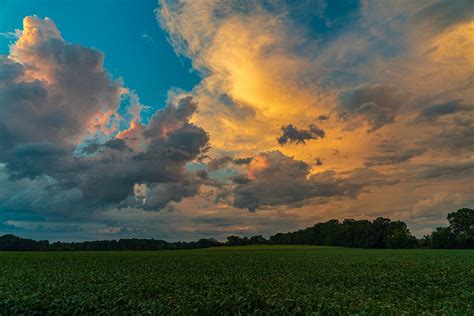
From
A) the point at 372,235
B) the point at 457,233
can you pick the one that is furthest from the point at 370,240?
the point at 457,233

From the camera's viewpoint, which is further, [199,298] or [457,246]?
[457,246]

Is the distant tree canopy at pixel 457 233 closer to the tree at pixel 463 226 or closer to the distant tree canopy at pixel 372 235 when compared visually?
the tree at pixel 463 226

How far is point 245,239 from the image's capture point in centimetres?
19088

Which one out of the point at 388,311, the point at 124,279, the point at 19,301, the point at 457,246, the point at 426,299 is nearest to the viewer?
the point at 388,311

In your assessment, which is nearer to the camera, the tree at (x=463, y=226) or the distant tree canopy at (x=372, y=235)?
the tree at (x=463, y=226)

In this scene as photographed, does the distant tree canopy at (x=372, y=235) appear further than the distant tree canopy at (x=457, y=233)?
Yes

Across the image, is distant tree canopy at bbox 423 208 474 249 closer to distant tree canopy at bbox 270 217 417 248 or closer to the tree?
the tree

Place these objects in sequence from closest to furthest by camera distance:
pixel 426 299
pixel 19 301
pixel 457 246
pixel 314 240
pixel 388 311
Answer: pixel 388 311 < pixel 19 301 < pixel 426 299 < pixel 457 246 < pixel 314 240

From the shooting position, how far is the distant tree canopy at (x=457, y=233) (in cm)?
13462

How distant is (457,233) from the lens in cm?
13862

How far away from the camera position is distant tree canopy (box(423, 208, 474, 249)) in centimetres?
13462

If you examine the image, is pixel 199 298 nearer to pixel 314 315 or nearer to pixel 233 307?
pixel 233 307

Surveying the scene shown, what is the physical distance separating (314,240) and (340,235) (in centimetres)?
2126

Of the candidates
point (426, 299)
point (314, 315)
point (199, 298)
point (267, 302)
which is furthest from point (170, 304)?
point (426, 299)
